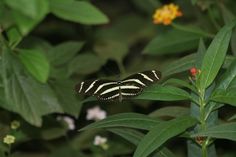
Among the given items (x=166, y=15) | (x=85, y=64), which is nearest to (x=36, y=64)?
(x=166, y=15)

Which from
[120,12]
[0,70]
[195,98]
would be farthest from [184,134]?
[120,12]

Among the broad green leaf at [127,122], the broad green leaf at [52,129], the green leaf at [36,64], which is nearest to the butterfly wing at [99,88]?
the broad green leaf at [127,122]

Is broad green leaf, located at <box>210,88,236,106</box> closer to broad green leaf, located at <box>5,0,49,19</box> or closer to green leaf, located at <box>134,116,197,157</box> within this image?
green leaf, located at <box>134,116,197,157</box>

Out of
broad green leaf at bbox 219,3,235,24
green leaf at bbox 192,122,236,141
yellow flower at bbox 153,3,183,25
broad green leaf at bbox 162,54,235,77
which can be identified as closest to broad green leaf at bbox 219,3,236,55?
broad green leaf at bbox 219,3,235,24

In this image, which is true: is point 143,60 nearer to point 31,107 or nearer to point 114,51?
point 114,51

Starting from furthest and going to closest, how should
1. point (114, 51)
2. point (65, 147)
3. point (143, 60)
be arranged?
1. point (143, 60)
2. point (114, 51)
3. point (65, 147)
